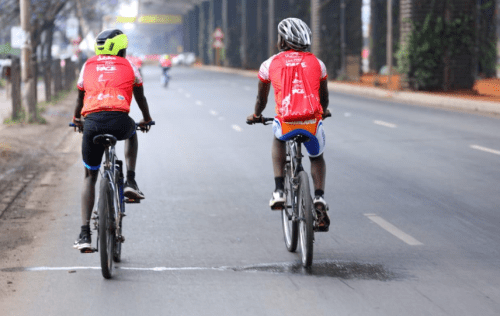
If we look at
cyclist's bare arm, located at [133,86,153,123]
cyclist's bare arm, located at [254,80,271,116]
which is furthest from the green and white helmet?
cyclist's bare arm, located at [254,80,271,116]

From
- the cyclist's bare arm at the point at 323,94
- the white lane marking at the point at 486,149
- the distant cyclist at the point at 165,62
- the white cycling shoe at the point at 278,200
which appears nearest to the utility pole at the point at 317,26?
the distant cyclist at the point at 165,62

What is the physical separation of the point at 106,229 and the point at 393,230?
10.4 feet

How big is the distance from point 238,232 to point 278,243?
68cm

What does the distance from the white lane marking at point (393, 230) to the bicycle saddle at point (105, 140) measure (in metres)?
2.83

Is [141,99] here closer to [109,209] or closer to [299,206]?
[109,209]

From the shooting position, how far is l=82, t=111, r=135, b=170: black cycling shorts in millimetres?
6652

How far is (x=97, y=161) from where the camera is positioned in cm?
681

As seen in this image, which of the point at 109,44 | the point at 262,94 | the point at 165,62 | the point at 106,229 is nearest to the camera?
the point at 106,229

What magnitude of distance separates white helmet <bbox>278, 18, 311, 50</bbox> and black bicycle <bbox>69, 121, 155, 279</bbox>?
151 centimetres

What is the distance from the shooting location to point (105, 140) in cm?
668

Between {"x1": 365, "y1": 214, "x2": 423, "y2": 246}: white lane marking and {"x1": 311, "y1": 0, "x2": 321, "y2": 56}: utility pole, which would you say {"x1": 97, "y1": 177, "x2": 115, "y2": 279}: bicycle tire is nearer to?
{"x1": 365, "y1": 214, "x2": 423, "y2": 246}: white lane marking

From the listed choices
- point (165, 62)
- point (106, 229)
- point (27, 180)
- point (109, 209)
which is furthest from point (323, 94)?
point (165, 62)

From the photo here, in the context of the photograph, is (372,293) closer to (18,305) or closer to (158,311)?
(158,311)

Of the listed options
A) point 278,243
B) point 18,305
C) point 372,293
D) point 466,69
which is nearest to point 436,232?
point 278,243
